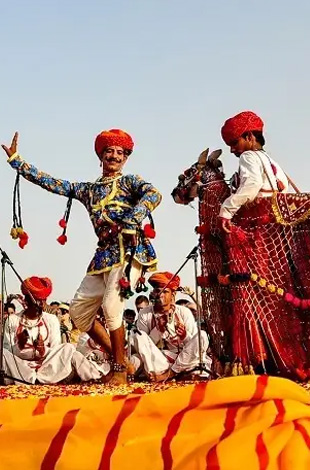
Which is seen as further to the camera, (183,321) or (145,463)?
(183,321)

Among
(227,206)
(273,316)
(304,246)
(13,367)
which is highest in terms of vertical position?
(227,206)

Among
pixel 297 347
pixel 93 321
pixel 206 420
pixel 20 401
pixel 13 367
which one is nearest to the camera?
pixel 206 420

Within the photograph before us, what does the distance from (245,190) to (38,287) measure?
3.32 meters

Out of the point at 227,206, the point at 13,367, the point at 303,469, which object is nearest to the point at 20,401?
the point at 303,469

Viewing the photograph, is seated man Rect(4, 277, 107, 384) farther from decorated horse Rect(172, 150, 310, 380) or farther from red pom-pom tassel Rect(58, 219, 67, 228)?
decorated horse Rect(172, 150, 310, 380)

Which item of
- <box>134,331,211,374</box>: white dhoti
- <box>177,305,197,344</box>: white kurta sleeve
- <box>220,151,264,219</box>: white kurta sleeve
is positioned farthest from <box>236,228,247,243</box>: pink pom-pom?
<box>177,305,197,344</box>: white kurta sleeve

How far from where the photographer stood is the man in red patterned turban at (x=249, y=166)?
16.6ft

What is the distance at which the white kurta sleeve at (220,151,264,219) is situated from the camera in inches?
198

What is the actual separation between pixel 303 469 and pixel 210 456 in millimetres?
191

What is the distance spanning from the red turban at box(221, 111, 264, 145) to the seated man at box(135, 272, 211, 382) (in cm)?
230

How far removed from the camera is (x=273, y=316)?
5055mm

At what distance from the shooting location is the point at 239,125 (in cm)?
543

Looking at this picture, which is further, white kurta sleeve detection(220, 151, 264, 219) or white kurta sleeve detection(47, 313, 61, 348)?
white kurta sleeve detection(47, 313, 61, 348)

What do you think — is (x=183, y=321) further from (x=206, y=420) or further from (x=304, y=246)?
(x=206, y=420)
